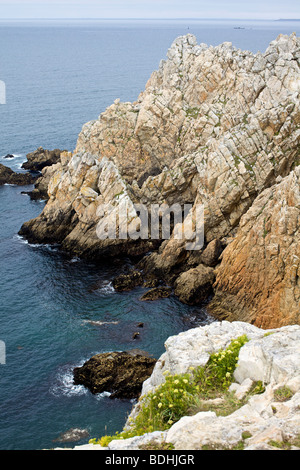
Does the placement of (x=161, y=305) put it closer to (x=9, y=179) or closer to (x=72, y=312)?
(x=72, y=312)

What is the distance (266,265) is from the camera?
2207 inches

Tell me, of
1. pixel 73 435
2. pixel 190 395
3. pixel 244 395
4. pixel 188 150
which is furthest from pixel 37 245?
pixel 244 395

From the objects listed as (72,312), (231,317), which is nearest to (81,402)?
(72,312)

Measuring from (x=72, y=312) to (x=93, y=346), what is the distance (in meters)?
7.99

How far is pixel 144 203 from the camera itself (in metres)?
78.6

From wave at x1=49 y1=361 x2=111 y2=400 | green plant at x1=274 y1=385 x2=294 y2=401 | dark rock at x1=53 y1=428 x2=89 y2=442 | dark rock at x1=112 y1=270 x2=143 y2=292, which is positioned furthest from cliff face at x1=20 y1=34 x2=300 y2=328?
green plant at x1=274 y1=385 x2=294 y2=401

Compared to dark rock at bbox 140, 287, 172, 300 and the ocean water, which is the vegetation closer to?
the ocean water

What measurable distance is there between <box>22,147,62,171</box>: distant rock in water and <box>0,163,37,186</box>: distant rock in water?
4925 mm

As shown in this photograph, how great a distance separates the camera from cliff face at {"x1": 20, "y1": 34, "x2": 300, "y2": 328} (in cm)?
6681

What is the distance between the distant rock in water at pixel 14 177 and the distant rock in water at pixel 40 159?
16.2 ft

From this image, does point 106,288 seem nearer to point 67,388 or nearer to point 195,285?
point 195,285

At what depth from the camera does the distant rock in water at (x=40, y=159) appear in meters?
112

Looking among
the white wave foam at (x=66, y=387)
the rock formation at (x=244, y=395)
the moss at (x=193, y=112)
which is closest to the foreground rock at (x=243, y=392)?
the rock formation at (x=244, y=395)

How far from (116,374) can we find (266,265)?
20.6m
